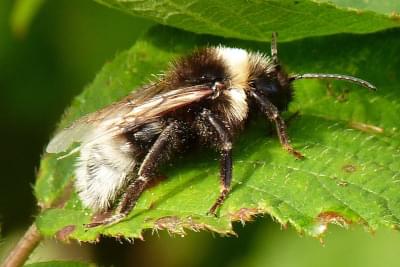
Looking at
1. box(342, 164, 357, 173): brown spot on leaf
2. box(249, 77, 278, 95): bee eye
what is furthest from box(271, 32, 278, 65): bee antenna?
box(342, 164, 357, 173): brown spot on leaf

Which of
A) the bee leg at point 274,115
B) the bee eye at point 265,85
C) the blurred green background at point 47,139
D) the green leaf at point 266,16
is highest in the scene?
the green leaf at point 266,16

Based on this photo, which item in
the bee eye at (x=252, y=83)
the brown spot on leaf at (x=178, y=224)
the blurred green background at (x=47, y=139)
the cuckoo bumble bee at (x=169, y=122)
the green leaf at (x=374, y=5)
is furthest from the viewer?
the blurred green background at (x=47, y=139)

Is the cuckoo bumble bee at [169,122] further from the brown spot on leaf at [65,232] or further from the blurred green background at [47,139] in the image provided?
the blurred green background at [47,139]

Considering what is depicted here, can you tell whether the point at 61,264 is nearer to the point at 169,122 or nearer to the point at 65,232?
the point at 65,232

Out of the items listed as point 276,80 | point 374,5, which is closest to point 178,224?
point 276,80

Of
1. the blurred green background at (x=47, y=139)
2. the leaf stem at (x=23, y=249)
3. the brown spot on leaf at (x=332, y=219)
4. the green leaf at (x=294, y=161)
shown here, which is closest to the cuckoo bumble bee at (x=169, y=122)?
the green leaf at (x=294, y=161)

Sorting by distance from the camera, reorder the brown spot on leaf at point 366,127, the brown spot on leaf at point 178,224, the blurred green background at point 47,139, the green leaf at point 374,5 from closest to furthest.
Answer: the brown spot on leaf at point 178,224
the green leaf at point 374,5
the brown spot on leaf at point 366,127
the blurred green background at point 47,139
